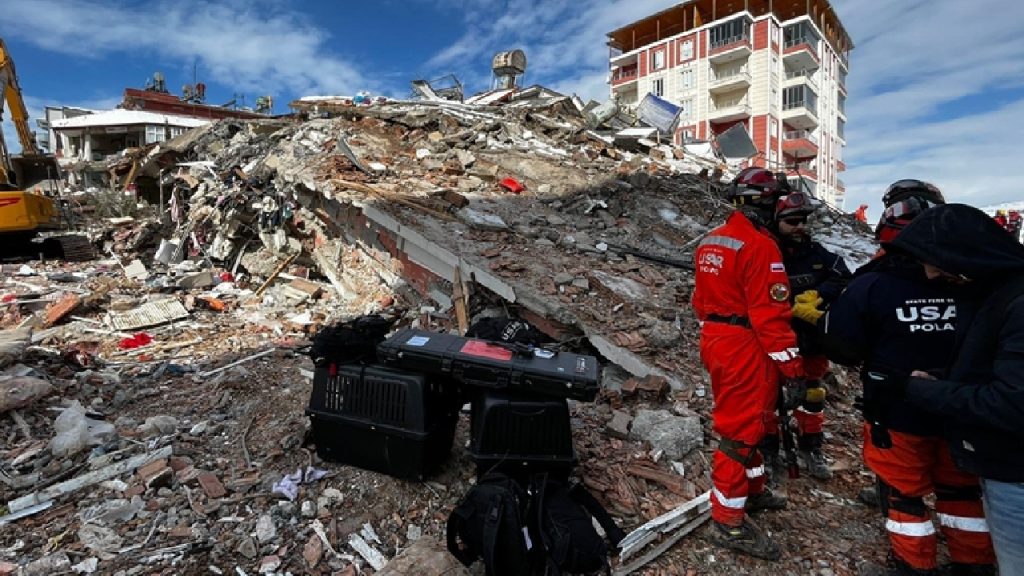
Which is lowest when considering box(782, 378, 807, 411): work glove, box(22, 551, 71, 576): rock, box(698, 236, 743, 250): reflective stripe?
box(22, 551, 71, 576): rock

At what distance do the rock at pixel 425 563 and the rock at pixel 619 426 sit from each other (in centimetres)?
142

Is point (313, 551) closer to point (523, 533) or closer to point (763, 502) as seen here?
point (523, 533)

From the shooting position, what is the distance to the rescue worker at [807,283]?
116 inches

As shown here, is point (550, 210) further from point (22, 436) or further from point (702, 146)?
point (702, 146)

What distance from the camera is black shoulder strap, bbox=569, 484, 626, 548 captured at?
235cm

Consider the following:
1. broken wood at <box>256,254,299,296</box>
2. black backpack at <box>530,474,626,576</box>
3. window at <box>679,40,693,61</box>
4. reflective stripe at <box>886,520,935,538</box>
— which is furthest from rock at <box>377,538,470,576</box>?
window at <box>679,40,693,61</box>

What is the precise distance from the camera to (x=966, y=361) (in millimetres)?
1681

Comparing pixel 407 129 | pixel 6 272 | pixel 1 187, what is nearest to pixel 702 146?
pixel 407 129

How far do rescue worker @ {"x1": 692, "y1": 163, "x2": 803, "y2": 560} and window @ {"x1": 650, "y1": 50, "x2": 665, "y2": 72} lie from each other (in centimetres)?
3758

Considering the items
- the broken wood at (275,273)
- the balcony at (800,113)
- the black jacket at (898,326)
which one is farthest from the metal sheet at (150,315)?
the balcony at (800,113)

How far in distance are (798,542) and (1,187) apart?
15.8 metres

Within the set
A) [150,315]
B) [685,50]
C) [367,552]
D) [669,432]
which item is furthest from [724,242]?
[685,50]

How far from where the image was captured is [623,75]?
3859cm

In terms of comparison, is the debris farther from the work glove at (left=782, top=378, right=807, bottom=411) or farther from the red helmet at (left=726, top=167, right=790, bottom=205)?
the red helmet at (left=726, top=167, right=790, bottom=205)
